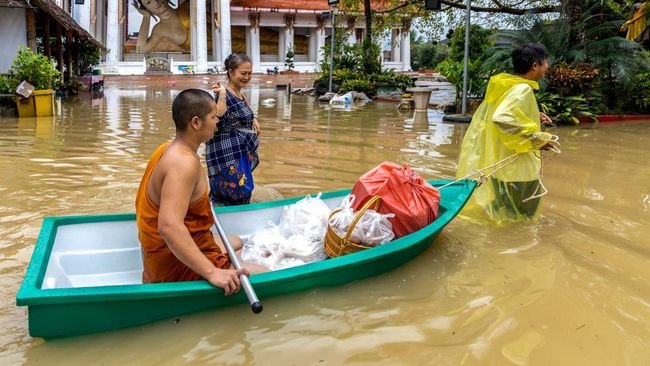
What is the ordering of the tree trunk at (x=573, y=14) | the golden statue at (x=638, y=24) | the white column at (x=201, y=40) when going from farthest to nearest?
the white column at (x=201, y=40) < the tree trunk at (x=573, y=14) < the golden statue at (x=638, y=24)

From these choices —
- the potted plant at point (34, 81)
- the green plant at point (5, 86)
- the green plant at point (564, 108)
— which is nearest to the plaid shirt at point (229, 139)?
the green plant at point (564, 108)

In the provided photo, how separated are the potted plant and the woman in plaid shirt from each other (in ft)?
31.4

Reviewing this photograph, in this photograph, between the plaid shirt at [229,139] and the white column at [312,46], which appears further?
the white column at [312,46]

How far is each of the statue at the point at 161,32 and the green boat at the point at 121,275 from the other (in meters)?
33.0

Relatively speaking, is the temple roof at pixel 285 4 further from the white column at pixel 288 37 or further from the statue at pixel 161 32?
the statue at pixel 161 32

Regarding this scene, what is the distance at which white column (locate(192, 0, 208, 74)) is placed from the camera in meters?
32.2

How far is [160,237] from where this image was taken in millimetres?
2848

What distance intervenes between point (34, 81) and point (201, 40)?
21.0 metres

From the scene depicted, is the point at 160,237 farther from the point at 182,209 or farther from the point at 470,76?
the point at 470,76

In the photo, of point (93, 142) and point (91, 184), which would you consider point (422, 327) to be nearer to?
point (91, 184)

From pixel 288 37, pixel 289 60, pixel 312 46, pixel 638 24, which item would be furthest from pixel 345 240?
pixel 312 46

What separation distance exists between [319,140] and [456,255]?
567 cm

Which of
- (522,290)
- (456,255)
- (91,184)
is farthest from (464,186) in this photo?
(91,184)

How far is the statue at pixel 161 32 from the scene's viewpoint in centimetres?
3466
